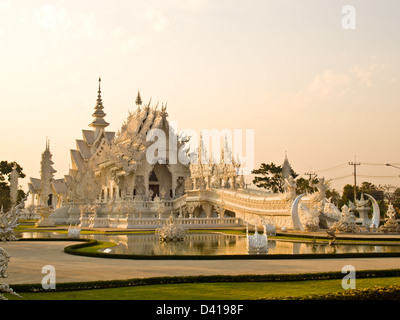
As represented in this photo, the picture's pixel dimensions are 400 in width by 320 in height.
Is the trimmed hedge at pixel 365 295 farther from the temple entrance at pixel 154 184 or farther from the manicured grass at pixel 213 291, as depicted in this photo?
the temple entrance at pixel 154 184

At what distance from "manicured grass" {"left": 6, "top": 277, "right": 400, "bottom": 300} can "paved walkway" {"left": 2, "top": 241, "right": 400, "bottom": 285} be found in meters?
1.04

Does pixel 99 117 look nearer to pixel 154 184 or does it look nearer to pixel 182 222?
pixel 154 184

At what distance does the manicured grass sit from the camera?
716 centimetres

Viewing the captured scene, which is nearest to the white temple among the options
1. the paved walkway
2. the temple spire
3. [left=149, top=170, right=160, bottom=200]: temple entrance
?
[left=149, top=170, right=160, bottom=200]: temple entrance

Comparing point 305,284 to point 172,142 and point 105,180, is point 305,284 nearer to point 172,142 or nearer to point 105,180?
point 172,142

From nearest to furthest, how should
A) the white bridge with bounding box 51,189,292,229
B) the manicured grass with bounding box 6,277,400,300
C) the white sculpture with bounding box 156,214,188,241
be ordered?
the manicured grass with bounding box 6,277,400,300, the white sculpture with bounding box 156,214,188,241, the white bridge with bounding box 51,189,292,229

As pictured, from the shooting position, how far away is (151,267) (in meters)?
10.4

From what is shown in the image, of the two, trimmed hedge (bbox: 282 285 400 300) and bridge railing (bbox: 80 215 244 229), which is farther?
bridge railing (bbox: 80 215 244 229)

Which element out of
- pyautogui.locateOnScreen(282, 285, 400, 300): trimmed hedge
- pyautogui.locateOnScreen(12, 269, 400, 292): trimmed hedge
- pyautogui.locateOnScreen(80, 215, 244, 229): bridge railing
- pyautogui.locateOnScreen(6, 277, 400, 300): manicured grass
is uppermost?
pyautogui.locateOnScreen(80, 215, 244, 229): bridge railing

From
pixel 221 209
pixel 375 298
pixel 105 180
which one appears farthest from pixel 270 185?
pixel 375 298

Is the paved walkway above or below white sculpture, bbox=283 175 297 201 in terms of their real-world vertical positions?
below

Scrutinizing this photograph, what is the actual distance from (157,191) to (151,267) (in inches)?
1346

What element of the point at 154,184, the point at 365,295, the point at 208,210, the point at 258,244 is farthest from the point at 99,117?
the point at 365,295

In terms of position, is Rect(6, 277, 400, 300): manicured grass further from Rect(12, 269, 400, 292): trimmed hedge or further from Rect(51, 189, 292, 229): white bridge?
Rect(51, 189, 292, 229): white bridge
